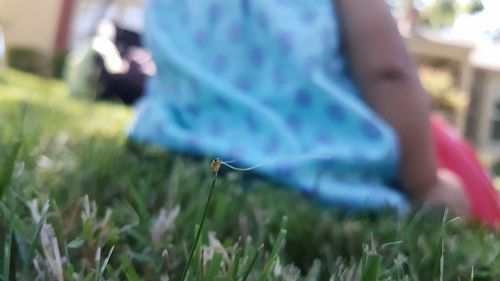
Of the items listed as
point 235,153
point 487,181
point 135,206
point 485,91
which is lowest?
point 485,91

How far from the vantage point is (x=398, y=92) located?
4.39 ft

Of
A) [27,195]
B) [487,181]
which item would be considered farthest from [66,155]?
[487,181]

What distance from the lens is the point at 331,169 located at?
1.34m

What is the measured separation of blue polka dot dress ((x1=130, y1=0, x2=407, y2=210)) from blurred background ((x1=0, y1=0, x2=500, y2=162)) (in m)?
0.25

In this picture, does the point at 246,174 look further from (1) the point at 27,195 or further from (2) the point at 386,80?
(1) the point at 27,195

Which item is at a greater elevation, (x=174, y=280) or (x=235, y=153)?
(x=174, y=280)

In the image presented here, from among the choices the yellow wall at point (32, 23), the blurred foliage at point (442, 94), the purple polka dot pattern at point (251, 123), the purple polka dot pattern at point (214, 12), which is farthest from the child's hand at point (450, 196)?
the blurred foliage at point (442, 94)

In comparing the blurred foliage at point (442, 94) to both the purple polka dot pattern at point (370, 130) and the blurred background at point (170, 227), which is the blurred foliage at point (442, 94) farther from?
the purple polka dot pattern at point (370, 130)

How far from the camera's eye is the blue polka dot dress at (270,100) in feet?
4.36

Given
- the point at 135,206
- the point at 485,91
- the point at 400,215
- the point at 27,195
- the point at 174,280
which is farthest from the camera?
the point at 485,91

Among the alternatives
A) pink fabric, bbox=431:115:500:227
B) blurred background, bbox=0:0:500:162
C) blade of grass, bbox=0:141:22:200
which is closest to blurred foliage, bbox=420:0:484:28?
blurred background, bbox=0:0:500:162

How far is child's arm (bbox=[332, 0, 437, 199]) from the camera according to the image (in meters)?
1.34

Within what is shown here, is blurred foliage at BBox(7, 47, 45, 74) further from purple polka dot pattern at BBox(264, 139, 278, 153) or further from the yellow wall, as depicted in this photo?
purple polka dot pattern at BBox(264, 139, 278, 153)

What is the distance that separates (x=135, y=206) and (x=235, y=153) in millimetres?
489
